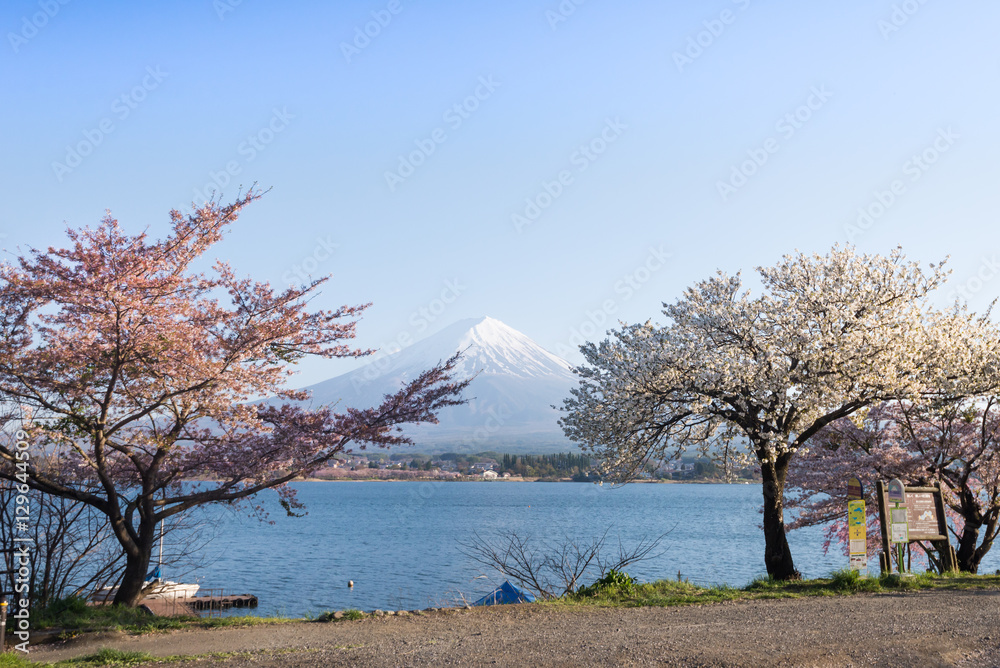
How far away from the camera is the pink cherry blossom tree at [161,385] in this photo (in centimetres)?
945

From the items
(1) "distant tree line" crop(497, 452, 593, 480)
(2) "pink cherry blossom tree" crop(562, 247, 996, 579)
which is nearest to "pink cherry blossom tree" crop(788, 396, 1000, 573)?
(2) "pink cherry blossom tree" crop(562, 247, 996, 579)

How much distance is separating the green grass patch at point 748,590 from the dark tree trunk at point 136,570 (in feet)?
20.2

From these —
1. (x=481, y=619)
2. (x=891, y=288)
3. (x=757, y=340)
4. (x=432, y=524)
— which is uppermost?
(x=891, y=288)

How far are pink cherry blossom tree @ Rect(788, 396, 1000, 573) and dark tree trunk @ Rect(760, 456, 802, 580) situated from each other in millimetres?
3371

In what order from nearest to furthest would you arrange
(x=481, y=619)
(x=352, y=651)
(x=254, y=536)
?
1. (x=352, y=651)
2. (x=481, y=619)
3. (x=254, y=536)

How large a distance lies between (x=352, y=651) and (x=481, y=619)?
7.73 feet

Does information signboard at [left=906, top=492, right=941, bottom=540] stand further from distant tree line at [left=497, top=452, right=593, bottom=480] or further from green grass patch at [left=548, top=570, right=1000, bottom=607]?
distant tree line at [left=497, top=452, right=593, bottom=480]

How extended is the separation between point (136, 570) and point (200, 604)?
20019 millimetres

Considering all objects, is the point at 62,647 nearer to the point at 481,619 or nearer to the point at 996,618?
the point at 481,619

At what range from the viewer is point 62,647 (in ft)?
25.7

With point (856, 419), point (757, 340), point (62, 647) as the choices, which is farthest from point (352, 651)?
point (856, 419)

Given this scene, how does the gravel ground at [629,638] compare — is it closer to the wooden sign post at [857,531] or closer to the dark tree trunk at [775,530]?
the wooden sign post at [857,531]

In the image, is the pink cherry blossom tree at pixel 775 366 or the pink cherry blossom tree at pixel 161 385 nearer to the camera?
the pink cherry blossom tree at pixel 161 385

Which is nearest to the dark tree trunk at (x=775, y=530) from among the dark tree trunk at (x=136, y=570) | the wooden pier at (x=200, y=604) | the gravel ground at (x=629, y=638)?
the gravel ground at (x=629, y=638)
